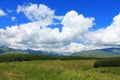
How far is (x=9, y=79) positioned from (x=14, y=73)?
262cm

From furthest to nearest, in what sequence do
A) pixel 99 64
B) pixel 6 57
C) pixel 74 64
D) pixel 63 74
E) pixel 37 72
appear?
pixel 6 57
pixel 74 64
pixel 99 64
pixel 37 72
pixel 63 74

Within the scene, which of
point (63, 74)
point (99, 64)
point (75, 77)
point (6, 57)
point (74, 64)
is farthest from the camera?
point (6, 57)

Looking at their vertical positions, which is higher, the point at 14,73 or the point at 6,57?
the point at 6,57

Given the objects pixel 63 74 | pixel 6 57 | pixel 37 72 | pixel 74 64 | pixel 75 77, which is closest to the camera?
pixel 75 77

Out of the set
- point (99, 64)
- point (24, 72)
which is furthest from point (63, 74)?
point (99, 64)

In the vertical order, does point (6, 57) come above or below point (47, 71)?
above

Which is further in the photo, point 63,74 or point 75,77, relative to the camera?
point 63,74

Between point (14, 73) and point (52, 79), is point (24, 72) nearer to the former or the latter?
point (14, 73)

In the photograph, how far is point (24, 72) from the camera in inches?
1199

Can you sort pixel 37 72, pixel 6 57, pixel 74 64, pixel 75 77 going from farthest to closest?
pixel 6 57 < pixel 74 64 < pixel 37 72 < pixel 75 77

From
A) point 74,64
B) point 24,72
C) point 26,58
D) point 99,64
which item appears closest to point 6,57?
point 26,58

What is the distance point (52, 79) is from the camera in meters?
26.2

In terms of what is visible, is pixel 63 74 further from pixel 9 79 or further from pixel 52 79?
pixel 9 79

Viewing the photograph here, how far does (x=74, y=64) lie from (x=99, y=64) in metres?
7.66
